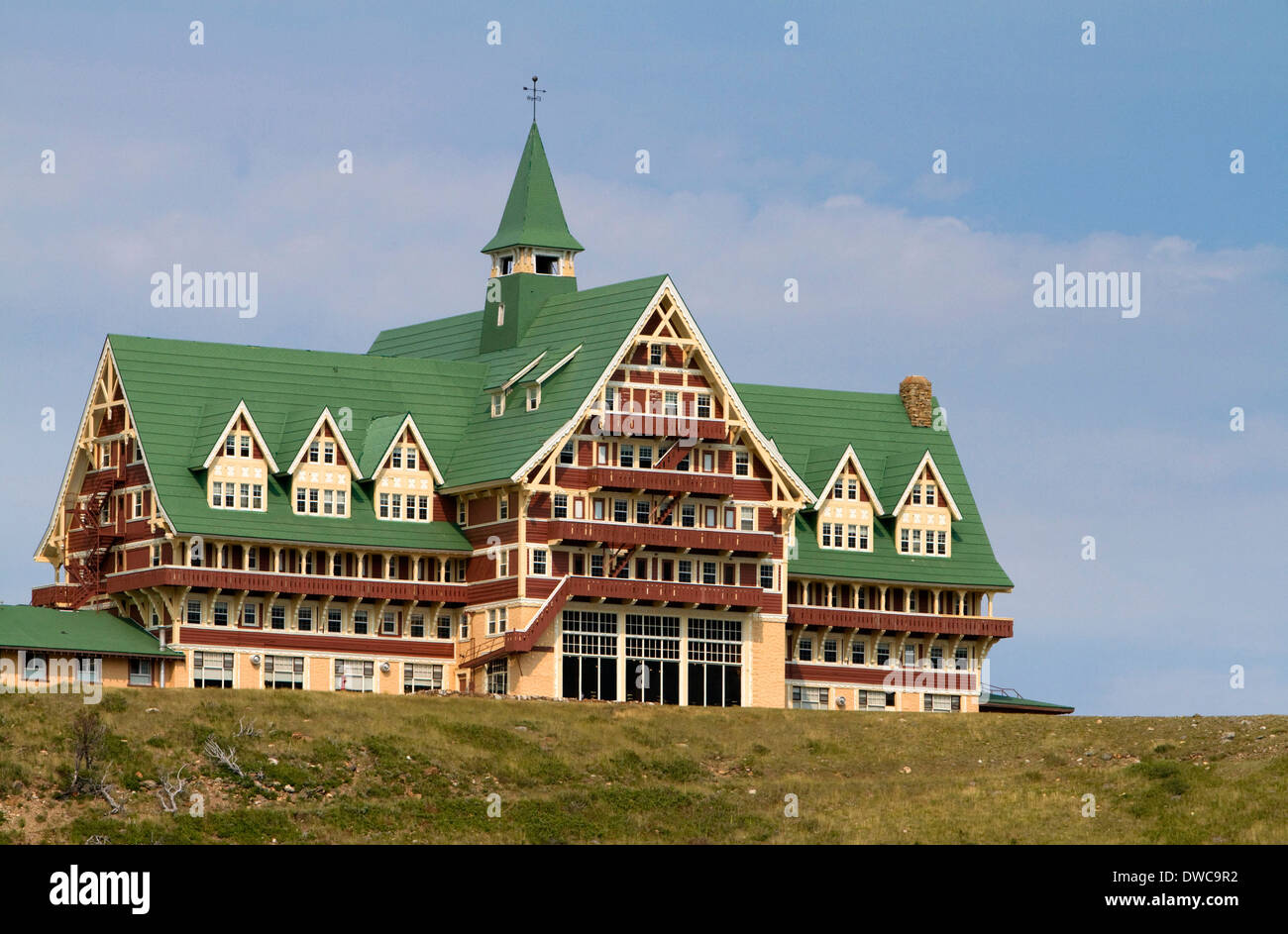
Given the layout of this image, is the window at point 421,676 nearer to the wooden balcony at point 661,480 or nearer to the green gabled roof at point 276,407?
the green gabled roof at point 276,407

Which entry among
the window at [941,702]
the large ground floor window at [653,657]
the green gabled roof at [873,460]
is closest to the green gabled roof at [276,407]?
the large ground floor window at [653,657]

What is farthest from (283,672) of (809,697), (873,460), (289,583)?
(873,460)

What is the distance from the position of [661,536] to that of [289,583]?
1521cm

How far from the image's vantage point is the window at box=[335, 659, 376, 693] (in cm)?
11819

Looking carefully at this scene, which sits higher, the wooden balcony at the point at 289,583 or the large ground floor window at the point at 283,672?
the wooden balcony at the point at 289,583

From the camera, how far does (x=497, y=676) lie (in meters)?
119

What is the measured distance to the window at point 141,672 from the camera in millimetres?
113312

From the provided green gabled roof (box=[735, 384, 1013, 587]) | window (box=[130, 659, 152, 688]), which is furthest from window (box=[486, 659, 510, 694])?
green gabled roof (box=[735, 384, 1013, 587])

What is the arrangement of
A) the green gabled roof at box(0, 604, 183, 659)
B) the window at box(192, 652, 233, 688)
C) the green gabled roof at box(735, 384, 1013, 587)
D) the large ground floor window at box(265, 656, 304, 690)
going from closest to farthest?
the green gabled roof at box(0, 604, 183, 659) → the window at box(192, 652, 233, 688) → the large ground floor window at box(265, 656, 304, 690) → the green gabled roof at box(735, 384, 1013, 587)

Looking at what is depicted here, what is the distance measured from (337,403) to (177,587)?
40.5 ft

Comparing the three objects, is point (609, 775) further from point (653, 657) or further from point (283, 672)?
point (283, 672)

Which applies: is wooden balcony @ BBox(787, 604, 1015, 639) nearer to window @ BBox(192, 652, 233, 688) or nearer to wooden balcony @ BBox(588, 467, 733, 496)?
wooden balcony @ BBox(588, 467, 733, 496)

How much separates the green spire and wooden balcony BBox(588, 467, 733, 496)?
15197 mm

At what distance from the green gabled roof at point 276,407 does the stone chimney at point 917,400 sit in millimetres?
21593
